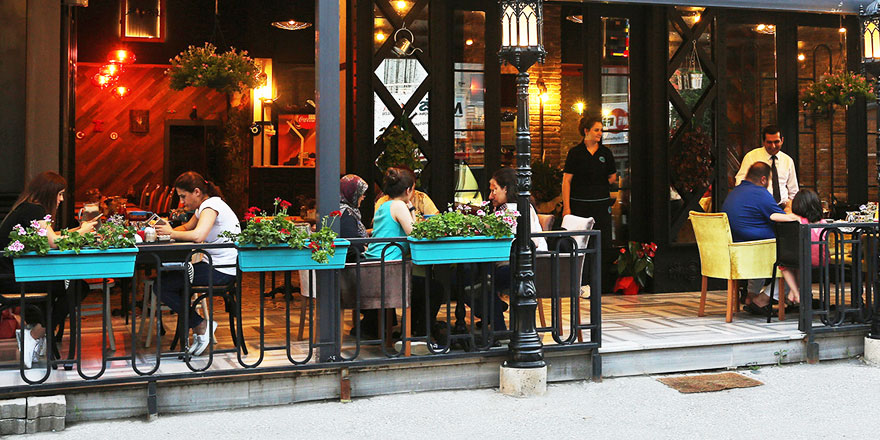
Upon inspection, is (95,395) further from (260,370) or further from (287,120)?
(287,120)

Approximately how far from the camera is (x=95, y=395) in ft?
18.2

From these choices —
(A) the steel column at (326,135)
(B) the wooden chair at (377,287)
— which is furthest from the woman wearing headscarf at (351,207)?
(A) the steel column at (326,135)

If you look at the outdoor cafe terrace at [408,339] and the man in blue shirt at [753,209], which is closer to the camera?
the outdoor cafe terrace at [408,339]

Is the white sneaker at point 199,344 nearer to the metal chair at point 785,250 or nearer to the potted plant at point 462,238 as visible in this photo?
the potted plant at point 462,238

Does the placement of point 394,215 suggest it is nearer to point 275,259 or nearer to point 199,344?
point 275,259

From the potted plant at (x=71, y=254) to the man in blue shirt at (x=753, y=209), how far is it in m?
5.18

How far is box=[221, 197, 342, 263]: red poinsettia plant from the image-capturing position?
582 cm

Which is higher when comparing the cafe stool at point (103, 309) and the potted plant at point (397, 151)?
the potted plant at point (397, 151)

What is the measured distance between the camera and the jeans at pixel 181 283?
21.2 ft

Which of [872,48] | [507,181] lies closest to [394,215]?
[507,181]

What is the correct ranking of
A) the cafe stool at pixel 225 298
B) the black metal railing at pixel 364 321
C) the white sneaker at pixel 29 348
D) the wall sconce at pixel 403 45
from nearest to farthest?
the black metal railing at pixel 364 321 → the white sneaker at pixel 29 348 → the cafe stool at pixel 225 298 → the wall sconce at pixel 403 45

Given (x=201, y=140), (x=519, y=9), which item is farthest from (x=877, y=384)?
(x=201, y=140)

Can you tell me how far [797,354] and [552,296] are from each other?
2.19 m

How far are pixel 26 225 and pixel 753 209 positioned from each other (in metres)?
5.82
